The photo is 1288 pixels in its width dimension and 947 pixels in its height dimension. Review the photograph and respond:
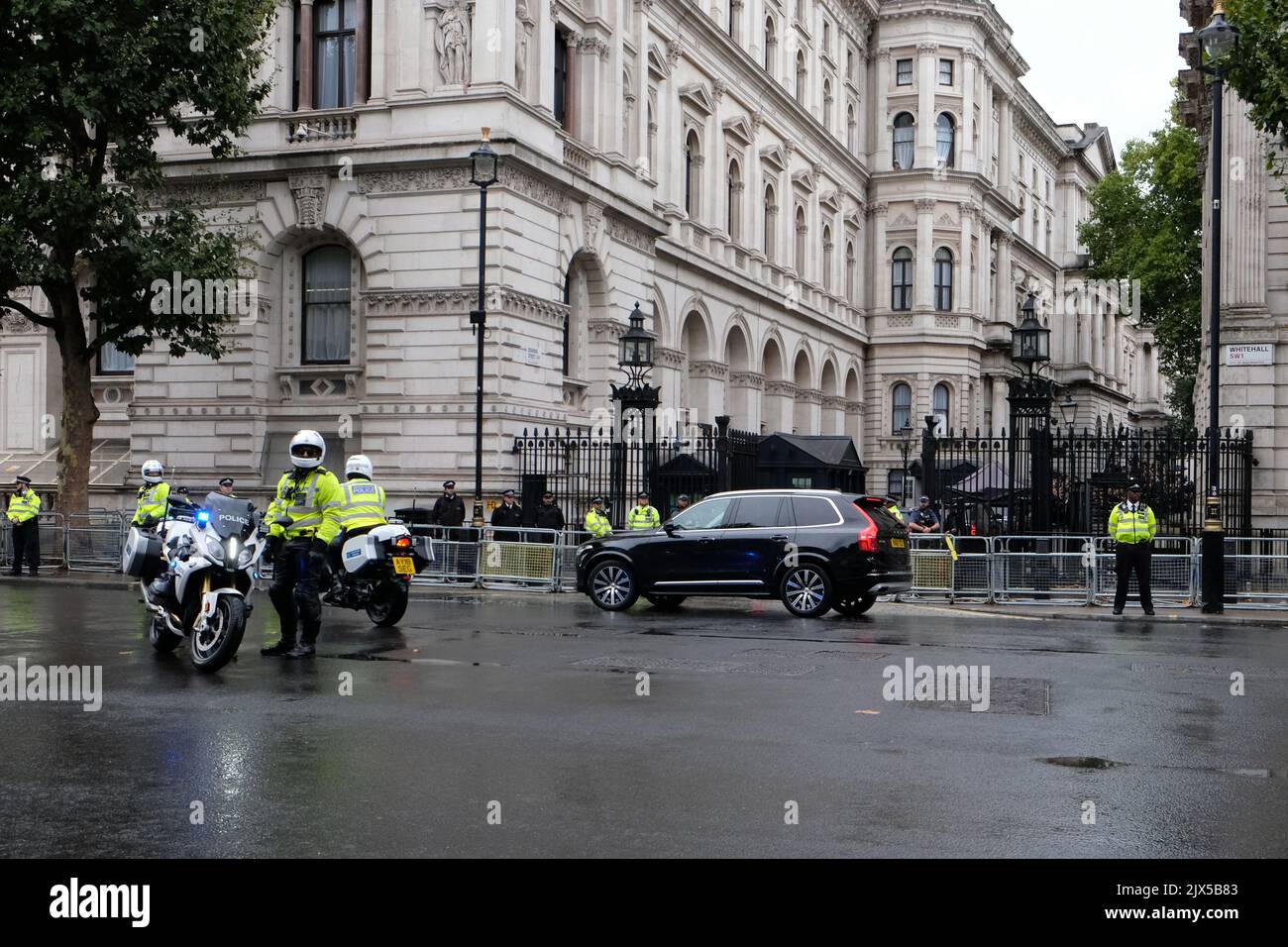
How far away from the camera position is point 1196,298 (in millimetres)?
54656

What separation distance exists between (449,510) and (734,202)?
79.8 feet

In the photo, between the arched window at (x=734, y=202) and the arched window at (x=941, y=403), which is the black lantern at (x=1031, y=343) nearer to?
the arched window at (x=734, y=202)

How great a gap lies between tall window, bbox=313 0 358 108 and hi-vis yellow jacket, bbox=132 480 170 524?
46.4ft

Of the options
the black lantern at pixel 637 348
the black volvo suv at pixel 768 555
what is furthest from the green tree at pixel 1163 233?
the black volvo suv at pixel 768 555

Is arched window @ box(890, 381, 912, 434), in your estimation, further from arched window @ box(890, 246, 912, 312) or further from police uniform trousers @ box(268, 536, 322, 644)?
police uniform trousers @ box(268, 536, 322, 644)

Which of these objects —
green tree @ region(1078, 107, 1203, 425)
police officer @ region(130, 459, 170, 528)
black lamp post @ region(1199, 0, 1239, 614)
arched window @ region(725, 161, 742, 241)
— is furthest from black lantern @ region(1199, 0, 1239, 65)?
green tree @ region(1078, 107, 1203, 425)

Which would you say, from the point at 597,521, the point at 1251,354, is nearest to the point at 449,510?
the point at 597,521

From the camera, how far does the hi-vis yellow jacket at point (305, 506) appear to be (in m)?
12.9

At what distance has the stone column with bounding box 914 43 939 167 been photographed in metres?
64.8

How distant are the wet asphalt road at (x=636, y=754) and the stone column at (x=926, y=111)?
5321 centimetres

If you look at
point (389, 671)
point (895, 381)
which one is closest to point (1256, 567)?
point (389, 671)

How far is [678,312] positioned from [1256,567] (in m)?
23.1

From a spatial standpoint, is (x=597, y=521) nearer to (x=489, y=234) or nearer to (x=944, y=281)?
(x=489, y=234)
